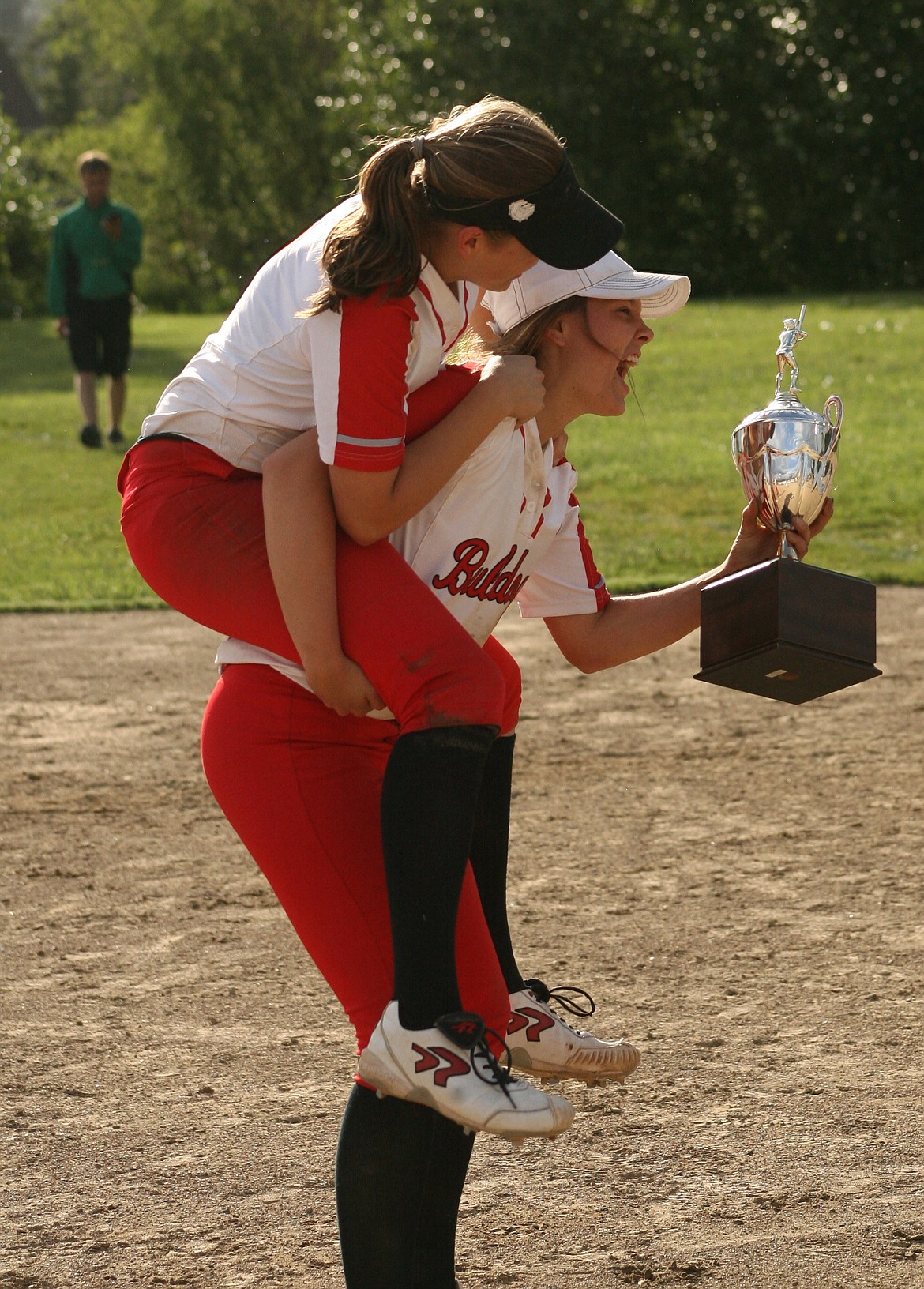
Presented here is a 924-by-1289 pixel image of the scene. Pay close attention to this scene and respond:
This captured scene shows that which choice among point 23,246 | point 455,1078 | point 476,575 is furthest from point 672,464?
point 23,246

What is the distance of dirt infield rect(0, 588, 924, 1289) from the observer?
282cm

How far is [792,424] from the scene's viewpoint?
2.93 meters

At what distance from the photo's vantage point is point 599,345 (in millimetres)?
2594

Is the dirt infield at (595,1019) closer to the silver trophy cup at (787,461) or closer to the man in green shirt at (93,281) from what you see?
the silver trophy cup at (787,461)

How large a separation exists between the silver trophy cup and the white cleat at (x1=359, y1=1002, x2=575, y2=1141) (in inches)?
43.1

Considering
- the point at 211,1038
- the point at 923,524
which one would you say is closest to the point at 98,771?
the point at 211,1038

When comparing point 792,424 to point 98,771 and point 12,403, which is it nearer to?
point 98,771

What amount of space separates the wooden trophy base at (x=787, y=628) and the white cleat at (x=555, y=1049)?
2.14 ft

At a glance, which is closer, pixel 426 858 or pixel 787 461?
pixel 426 858

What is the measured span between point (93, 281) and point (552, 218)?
11.0 m

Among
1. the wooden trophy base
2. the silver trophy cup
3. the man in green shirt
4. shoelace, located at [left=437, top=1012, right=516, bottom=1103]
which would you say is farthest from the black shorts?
shoelace, located at [left=437, top=1012, right=516, bottom=1103]

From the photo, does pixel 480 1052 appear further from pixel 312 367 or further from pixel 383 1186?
pixel 312 367

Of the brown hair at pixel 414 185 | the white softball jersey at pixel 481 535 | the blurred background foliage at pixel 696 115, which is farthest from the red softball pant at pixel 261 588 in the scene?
the blurred background foliage at pixel 696 115

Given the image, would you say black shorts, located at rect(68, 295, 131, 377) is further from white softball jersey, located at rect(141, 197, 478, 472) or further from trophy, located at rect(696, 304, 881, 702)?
white softball jersey, located at rect(141, 197, 478, 472)
